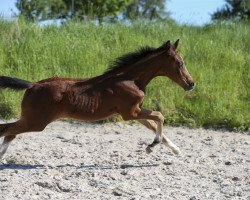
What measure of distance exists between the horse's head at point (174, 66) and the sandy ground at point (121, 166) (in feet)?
3.42

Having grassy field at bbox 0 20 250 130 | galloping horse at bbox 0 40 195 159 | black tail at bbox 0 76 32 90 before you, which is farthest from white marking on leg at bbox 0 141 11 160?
grassy field at bbox 0 20 250 130

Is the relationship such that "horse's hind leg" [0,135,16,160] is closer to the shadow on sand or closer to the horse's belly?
the shadow on sand

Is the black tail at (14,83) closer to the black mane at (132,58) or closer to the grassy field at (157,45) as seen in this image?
the black mane at (132,58)

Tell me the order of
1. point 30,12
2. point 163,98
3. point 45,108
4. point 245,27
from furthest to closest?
point 30,12, point 245,27, point 163,98, point 45,108

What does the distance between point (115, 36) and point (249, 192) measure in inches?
307

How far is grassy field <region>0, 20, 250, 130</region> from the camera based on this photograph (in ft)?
35.0

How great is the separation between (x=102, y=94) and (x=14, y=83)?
108 centimetres

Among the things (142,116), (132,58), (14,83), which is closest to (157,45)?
(132,58)

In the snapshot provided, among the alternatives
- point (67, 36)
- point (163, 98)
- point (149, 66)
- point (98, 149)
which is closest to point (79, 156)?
point (98, 149)

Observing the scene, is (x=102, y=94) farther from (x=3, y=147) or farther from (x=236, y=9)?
(x=236, y=9)

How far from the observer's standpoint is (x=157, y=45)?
13102mm

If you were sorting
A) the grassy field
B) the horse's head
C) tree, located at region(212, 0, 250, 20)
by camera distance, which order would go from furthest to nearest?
tree, located at region(212, 0, 250, 20)
the grassy field
the horse's head

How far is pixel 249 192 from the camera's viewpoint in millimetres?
6293

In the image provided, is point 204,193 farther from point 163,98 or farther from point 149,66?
point 163,98
